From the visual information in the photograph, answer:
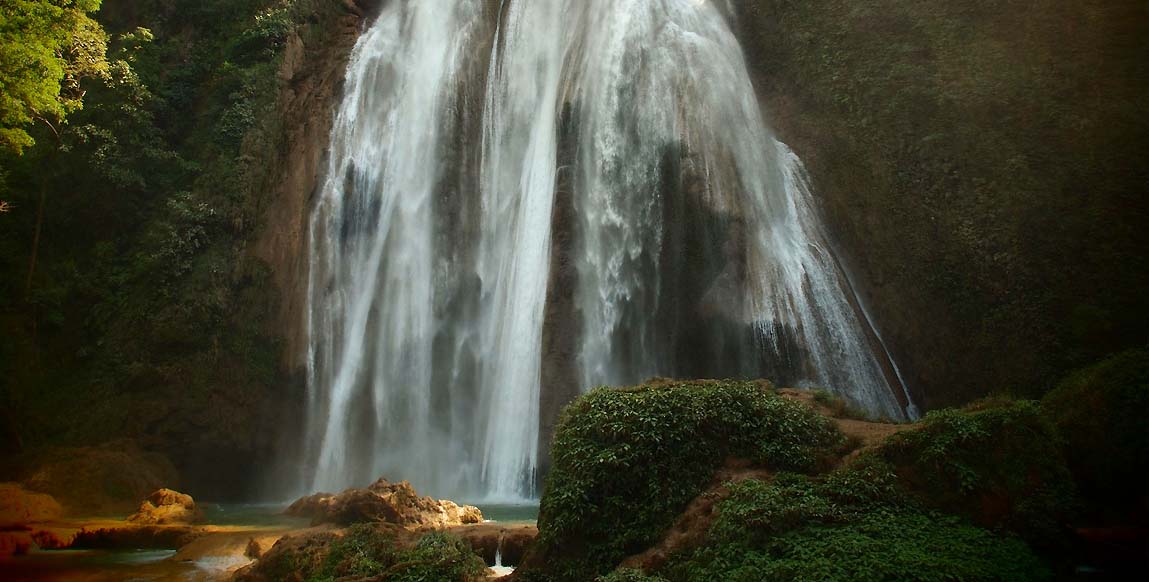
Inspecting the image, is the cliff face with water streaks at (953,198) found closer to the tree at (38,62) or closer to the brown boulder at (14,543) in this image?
the tree at (38,62)

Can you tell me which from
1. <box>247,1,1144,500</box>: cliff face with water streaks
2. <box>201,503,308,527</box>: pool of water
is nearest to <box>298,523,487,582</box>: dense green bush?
<box>201,503,308,527</box>: pool of water

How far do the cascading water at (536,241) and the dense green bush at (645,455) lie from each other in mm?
7413

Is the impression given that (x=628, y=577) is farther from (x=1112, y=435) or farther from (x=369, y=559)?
(x=1112, y=435)

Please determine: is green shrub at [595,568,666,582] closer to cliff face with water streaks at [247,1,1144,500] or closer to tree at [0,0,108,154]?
cliff face with water streaks at [247,1,1144,500]

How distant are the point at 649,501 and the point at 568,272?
1015 centimetres

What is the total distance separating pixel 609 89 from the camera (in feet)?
68.8

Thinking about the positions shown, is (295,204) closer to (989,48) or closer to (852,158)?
(852,158)

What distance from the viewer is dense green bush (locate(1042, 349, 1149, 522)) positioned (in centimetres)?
891

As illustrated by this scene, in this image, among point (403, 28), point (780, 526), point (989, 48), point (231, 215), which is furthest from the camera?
point (403, 28)

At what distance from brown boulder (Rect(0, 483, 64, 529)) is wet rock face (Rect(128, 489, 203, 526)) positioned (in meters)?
1.90

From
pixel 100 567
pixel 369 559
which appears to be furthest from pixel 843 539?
pixel 100 567

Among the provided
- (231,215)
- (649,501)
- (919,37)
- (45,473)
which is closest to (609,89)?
(919,37)

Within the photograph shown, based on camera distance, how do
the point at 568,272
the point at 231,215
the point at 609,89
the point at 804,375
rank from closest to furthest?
the point at 804,375 → the point at 568,272 → the point at 609,89 → the point at 231,215

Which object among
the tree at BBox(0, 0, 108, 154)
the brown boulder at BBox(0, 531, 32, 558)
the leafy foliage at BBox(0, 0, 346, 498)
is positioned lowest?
the brown boulder at BBox(0, 531, 32, 558)
